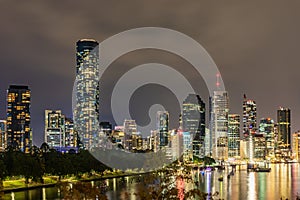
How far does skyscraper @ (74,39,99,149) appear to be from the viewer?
181 m

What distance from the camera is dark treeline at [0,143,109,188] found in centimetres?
5353

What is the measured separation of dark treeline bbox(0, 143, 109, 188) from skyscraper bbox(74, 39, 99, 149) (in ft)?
340

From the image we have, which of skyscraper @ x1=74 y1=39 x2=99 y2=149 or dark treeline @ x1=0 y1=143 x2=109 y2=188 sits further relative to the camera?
skyscraper @ x1=74 y1=39 x2=99 y2=149

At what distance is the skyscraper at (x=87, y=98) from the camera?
593ft

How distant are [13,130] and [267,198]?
5226 inches

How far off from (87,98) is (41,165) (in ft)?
423

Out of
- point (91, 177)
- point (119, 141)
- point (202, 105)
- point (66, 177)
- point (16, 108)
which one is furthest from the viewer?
point (202, 105)

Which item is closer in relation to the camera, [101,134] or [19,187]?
[19,187]

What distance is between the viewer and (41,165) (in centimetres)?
5647

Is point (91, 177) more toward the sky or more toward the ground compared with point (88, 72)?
more toward the ground

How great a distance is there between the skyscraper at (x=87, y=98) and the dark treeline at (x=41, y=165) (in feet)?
340

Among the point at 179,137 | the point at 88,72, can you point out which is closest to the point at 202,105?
the point at 179,137

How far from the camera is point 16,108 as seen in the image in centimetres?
17088

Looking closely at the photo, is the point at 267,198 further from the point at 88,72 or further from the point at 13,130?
the point at 88,72
